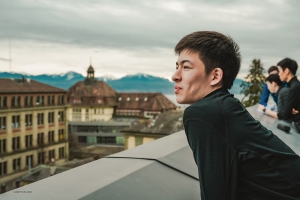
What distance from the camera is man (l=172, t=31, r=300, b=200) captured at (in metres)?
1.44

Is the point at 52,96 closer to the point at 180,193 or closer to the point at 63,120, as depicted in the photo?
the point at 63,120

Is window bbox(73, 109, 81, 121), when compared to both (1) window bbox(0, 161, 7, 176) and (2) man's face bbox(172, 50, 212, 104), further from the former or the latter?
(2) man's face bbox(172, 50, 212, 104)

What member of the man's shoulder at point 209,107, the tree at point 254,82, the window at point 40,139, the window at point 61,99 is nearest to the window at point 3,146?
the window at point 40,139

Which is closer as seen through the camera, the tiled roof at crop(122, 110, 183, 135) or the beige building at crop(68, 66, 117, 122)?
the tiled roof at crop(122, 110, 183, 135)

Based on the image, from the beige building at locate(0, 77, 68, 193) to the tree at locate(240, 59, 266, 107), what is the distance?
25.5 m

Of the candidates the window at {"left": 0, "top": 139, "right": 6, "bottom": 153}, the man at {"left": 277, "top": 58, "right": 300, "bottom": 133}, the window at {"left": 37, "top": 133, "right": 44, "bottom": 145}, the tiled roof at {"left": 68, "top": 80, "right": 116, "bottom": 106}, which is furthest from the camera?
the tiled roof at {"left": 68, "top": 80, "right": 116, "bottom": 106}

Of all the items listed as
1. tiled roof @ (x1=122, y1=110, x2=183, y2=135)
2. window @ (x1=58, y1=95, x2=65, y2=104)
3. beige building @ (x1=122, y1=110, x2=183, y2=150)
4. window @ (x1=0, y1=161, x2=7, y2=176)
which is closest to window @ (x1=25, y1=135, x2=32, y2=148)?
window @ (x1=0, y1=161, x2=7, y2=176)

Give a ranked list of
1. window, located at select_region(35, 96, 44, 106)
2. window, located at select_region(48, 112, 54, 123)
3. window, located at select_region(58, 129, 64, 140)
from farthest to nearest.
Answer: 1. window, located at select_region(58, 129, 64, 140)
2. window, located at select_region(48, 112, 54, 123)
3. window, located at select_region(35, 96, 44, 106)

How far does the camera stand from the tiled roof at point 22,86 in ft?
152

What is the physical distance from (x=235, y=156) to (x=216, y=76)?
1.29ft

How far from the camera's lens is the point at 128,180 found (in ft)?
5.84

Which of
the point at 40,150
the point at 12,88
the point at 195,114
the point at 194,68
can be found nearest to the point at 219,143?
the point at 195,114

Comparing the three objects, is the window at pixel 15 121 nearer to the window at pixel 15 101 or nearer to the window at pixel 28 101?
the window at pixel 15 101

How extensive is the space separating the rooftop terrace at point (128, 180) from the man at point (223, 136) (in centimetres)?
36
